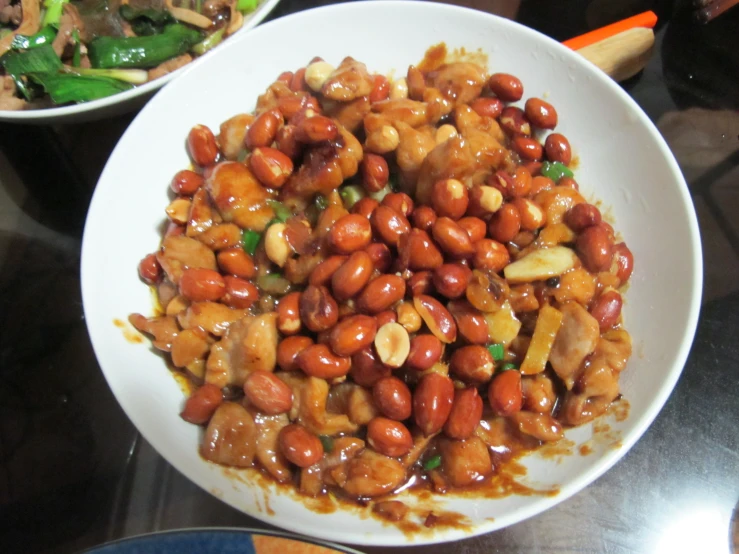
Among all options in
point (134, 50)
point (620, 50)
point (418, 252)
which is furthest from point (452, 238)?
point (134, 50)

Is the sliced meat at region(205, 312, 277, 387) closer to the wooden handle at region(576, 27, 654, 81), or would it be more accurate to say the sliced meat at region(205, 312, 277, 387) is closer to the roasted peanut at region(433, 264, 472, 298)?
the roasted peanut at region(433, 264, 472, 298)

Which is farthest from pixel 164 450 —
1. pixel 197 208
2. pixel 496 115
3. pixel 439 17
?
pixel 439 17

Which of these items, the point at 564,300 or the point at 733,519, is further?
the point at 733,519

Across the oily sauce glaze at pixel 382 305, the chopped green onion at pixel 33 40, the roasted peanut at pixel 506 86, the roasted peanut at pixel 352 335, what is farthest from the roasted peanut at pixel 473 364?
the chopped green onion at pixel 33 40

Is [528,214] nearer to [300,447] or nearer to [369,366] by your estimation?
[369,366]

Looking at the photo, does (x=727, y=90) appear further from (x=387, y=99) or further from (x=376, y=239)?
(x=376, y=239)
